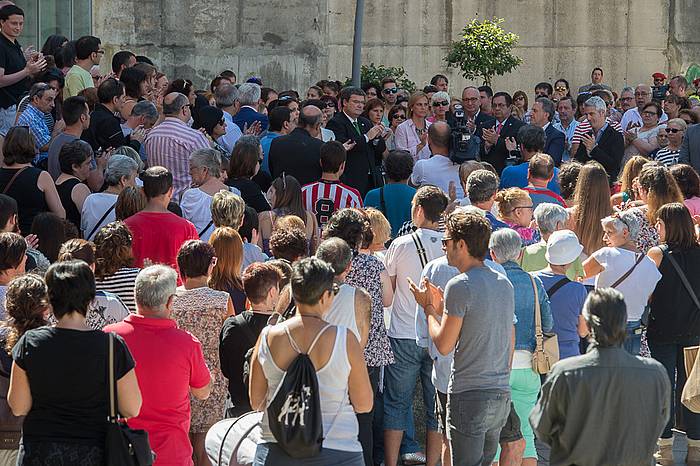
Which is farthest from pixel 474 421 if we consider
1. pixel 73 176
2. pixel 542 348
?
pixel 73 176

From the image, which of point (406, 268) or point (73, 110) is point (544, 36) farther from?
point (406, 268)

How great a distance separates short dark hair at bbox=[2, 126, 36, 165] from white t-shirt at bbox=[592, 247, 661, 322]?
4186 millimetres

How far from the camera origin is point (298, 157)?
9.96 metres

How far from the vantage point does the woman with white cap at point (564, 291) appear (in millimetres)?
7023

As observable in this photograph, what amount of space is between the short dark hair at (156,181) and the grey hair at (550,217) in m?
2.48

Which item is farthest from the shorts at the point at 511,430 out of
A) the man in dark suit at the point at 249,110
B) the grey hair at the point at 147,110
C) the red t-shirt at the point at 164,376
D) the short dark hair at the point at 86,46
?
the short dark hair at the point at 86,46

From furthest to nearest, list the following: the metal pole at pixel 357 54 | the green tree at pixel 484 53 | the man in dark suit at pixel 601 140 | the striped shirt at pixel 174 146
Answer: the green tree at pixel 484 53 → the metal pole at pixel 357 54 → the man in dark suit at pixel 601 140 → the striped shirt at pixel 174 146

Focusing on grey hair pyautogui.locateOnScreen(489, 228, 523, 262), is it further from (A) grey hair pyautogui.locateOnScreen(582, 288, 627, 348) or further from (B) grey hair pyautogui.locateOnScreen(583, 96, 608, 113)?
(B) grey hair pyautogui.locateOnScreen(583, 96, 608, 113)

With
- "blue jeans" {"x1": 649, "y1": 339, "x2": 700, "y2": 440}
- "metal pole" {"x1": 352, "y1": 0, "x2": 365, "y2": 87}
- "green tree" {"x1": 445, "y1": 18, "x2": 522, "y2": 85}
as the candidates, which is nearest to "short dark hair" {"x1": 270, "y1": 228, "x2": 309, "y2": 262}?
"blue jeans" {"x1": 649, "y1": 339, "x2": 700, "y2": 440}

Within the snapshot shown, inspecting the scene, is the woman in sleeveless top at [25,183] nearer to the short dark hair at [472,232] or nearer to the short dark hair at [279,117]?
the short dark hair at [279,117]

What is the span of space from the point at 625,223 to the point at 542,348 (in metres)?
1.55

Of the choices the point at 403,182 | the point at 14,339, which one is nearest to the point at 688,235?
the point at 403,182

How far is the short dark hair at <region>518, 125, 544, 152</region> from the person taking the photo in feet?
33.4

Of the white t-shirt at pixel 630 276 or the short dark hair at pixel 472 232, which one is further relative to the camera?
the white t-shirt at pixel 630 276
